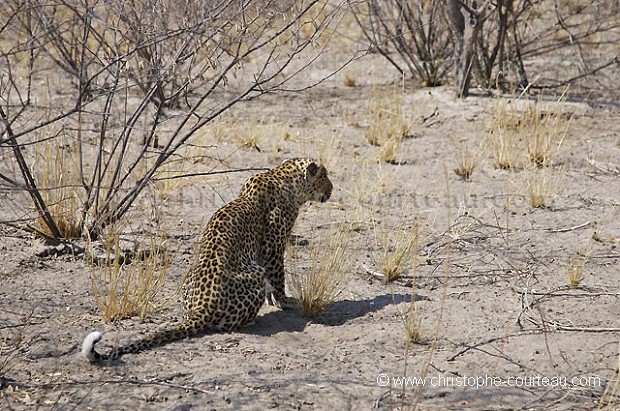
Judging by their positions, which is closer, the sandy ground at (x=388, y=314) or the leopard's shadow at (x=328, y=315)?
the sandy ground at (x=388, y=314)

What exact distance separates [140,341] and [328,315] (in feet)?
4.72

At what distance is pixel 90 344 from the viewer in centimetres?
495

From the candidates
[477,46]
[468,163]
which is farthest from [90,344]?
[477,46]

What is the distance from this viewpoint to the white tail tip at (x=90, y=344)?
4914 millimetres

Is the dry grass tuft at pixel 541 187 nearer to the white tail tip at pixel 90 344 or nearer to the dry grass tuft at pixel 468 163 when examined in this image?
the dry grass tuft at pixel 468 163

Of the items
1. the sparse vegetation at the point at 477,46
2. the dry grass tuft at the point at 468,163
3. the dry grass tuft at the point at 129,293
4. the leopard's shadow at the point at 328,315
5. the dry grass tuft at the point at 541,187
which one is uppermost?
the sparse vegetation at the point at 477,46

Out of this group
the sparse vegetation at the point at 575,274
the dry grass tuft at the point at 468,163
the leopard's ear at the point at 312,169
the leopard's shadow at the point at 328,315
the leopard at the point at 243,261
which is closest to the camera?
the leopard at the point at 243,261

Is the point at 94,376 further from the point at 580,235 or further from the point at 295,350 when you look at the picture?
the point at 580,235

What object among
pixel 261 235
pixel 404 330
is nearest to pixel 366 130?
pixel 261 235

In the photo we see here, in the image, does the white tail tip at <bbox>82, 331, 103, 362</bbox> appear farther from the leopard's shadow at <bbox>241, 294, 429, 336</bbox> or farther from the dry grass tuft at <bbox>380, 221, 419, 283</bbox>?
the dry grass tuft at <bbox>380, 221, 419, 283</bbox>

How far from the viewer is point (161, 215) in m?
7.64

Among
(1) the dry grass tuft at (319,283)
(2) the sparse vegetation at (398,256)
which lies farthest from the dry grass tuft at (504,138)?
(1) the dry grass tuft at (319,283)

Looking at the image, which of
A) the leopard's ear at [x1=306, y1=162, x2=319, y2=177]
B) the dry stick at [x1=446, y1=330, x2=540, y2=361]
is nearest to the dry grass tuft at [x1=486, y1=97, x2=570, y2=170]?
the leopard's ear at [x1=306, y1=162, x2=319, y2=177]

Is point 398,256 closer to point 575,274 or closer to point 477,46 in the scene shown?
point 575,274
